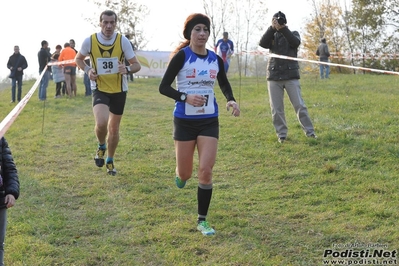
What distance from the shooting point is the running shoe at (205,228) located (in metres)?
5.17

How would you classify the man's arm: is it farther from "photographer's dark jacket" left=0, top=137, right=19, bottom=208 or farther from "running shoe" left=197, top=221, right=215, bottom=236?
"photographer's dark jacket" left=0, top=137, right=19, bottom=208

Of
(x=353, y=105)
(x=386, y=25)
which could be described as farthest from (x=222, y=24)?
(x=353, y=105)

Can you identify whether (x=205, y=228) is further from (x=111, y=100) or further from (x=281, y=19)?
(x=281, y=19)

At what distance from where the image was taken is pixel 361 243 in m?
4.74

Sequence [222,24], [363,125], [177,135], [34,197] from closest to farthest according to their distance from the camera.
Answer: [177,135], [34,197], [363,125], [222,24]

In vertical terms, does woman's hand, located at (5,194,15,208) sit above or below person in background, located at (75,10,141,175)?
below

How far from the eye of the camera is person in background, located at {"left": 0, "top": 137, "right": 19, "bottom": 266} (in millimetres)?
3682

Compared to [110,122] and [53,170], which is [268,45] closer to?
[110,122]

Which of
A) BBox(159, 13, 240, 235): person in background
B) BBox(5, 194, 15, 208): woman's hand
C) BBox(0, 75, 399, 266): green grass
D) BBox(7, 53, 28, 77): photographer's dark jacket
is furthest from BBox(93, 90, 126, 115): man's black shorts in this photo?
BBox(7, 53, 28, 77): photographer's dark jacket

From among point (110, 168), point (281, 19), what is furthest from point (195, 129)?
point (281, 19)

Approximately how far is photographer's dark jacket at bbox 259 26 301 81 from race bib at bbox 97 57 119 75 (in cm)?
303

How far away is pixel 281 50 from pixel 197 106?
14.1 ft

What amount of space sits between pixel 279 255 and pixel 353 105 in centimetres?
865

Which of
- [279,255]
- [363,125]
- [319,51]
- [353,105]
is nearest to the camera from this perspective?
[279,255]
